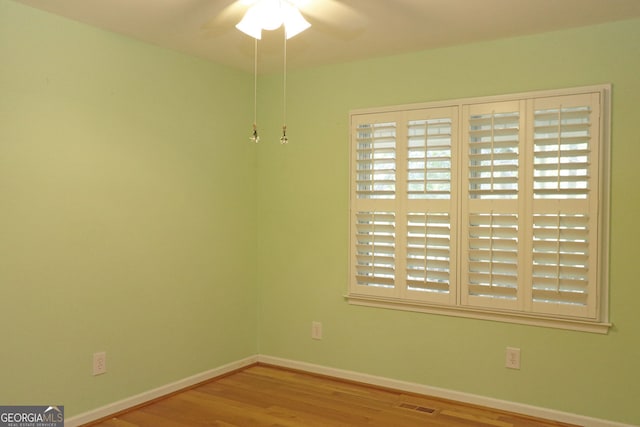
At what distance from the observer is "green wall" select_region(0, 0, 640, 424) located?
294cm

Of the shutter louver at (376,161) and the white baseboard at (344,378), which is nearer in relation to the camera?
the white baseboard at (344,378)

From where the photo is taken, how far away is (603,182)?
3.09 metres

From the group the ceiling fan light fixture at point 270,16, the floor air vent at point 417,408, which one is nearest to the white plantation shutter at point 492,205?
the floor air vent at point 417,408

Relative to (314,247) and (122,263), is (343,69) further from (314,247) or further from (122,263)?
(122,263)

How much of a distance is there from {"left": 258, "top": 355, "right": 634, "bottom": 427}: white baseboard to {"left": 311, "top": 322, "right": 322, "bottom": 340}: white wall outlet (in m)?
0.21

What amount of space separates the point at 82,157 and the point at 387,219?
1.92 meters

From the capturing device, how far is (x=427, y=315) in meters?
3.66

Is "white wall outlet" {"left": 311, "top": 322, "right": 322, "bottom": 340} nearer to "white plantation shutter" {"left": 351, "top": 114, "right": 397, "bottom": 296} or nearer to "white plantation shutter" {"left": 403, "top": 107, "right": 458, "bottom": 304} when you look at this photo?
"white plantation shutter" {"left": 351, "top": 114, "right": 397, "bottom": 296}

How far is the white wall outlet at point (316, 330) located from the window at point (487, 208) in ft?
1.20

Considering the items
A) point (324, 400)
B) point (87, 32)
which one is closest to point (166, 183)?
point (87, 32)

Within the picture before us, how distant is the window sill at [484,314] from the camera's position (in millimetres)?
3139

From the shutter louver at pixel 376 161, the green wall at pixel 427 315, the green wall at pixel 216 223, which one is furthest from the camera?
the shutter louver at pixel 376 161

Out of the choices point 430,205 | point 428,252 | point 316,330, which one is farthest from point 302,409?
point 430,205

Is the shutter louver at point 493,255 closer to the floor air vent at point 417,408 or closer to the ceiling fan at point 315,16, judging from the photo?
the floor air vent at point 417,408
